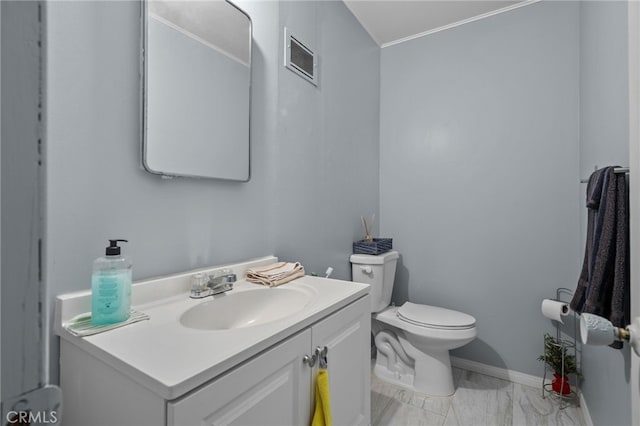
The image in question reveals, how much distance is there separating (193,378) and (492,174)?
2083 millimetres

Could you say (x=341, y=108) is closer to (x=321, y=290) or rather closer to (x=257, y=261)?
(x=257, y=261)

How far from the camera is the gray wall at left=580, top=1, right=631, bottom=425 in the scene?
3.52 feet

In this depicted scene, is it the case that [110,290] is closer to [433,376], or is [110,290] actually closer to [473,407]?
[433,376]

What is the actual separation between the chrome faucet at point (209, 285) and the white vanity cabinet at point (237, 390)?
355 millimetres

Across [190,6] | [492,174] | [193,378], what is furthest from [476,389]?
[190,6]

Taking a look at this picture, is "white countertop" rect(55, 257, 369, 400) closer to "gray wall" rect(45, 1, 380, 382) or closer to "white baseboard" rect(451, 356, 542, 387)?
"gray wall" rect(45, 1, 380, 382)

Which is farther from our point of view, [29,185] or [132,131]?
[132,131]

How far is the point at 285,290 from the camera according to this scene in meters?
1.20

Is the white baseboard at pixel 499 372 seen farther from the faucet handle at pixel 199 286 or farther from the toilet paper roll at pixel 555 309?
the faucet handle at pixel 199 286

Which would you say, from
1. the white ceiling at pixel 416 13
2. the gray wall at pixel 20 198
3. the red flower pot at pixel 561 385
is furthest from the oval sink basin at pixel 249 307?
the white ceiling at pixel 416 13

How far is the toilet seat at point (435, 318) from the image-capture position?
173 cm

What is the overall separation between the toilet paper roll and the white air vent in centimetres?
179

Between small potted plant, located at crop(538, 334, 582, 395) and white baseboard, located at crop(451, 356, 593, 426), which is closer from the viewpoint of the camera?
small potted plant, located at crop(538, 334, 582, 395)

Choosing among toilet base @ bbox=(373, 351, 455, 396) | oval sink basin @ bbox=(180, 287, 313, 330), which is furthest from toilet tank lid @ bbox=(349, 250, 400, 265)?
oval sink basin @ bbox=(180, 287, 313, 330)
